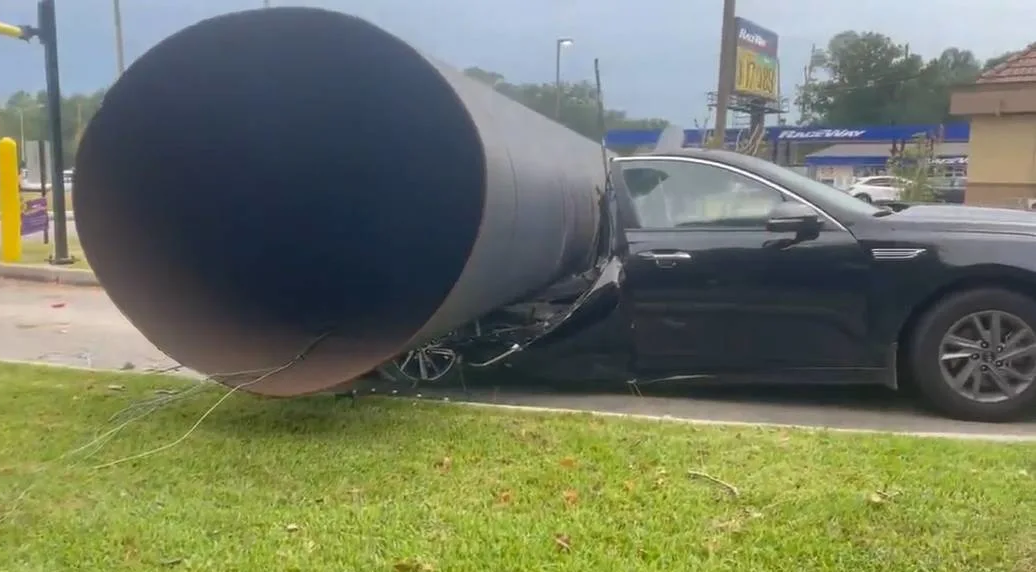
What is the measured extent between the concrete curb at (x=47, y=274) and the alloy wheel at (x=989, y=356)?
11.1m

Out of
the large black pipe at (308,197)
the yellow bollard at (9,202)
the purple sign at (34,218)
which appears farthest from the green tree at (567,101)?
the purple sign at (34,218)

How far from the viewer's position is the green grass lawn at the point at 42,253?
49.0 feet

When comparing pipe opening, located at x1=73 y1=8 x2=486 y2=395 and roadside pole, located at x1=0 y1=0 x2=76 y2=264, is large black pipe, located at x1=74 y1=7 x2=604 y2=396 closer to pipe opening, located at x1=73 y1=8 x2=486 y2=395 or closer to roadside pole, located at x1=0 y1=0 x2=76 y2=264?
pipe opening, located at x1=73 y1=8 x2=486 y2=395

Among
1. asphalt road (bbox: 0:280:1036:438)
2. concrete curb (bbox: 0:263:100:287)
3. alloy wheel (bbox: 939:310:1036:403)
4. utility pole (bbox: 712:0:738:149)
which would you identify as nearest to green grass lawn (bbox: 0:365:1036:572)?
asphalt road (bbox: 0:280:1036:438)

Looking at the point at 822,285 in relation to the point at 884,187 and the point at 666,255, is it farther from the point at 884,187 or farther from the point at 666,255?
the point at 884,187

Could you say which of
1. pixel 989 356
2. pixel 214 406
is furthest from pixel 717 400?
pixel 214 406

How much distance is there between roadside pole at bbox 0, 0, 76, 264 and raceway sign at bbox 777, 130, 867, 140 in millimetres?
45562

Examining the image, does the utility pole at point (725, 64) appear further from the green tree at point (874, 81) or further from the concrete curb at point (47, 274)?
the green tree at point (874, 81)

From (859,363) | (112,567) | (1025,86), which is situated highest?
(1025,86)

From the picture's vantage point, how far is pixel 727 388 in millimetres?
6469

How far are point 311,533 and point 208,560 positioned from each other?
0.38m

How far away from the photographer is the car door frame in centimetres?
557

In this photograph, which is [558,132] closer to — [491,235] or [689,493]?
[491,235]

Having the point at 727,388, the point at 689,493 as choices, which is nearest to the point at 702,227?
the point at 727,388
